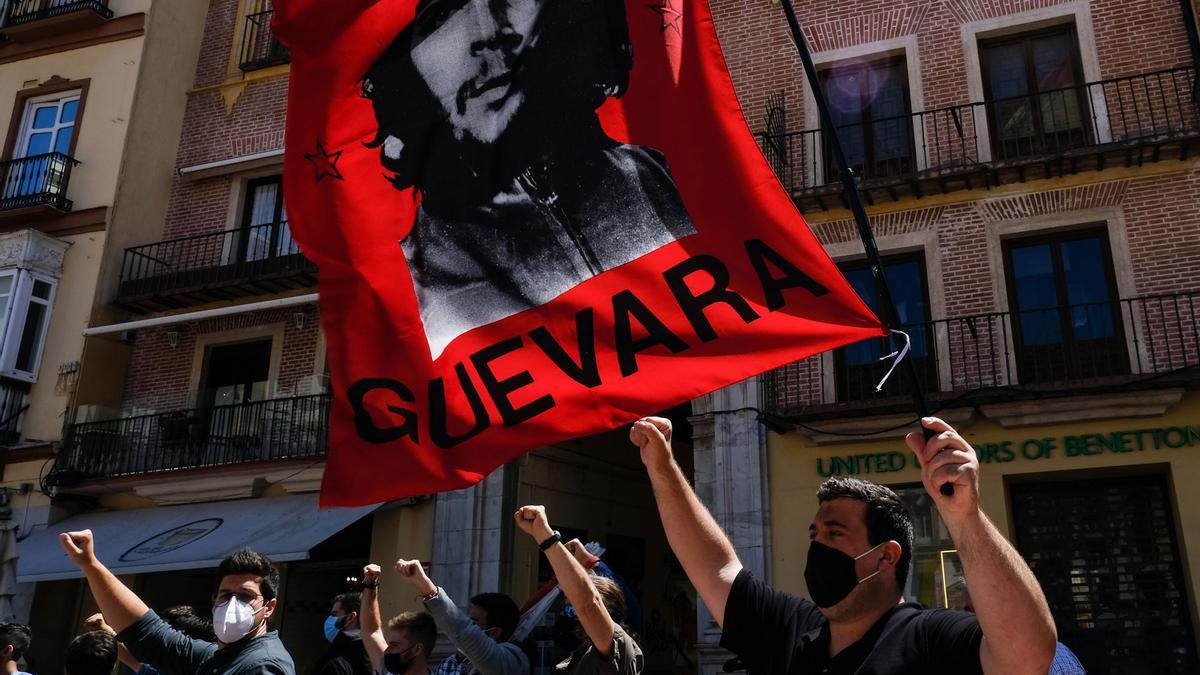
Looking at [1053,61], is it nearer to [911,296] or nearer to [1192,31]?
[1192,31]

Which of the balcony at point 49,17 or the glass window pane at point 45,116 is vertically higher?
the balcony at point 49,17

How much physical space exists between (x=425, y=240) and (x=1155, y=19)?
13367 mm

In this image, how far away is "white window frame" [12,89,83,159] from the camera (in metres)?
20.3

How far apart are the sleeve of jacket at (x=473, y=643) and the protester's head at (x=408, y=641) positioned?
0.44 metres

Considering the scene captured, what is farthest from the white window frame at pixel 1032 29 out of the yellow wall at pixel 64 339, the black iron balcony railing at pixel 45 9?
the black iron balcony railing at pixel 45 9

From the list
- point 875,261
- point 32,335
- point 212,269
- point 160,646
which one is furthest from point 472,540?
point 875,261

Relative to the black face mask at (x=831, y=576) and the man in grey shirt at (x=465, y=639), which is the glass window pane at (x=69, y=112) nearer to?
the man in grey shirt at (x=465, y=639)

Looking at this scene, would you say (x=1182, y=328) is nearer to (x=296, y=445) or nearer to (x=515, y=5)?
(x=515, y=5)

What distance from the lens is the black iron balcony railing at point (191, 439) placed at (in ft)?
55.4

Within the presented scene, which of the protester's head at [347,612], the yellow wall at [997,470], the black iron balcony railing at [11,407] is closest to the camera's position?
the protester's head at [347,612]

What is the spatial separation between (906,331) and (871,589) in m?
11.8

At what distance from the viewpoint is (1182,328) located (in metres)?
12.9

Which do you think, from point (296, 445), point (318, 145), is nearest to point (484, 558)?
point (296, 445)

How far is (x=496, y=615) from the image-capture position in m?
6.13
